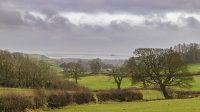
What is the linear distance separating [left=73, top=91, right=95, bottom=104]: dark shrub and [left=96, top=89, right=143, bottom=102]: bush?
3000mm

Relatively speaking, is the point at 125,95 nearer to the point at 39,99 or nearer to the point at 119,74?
the point at 39,99

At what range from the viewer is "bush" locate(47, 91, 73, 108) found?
52772mm

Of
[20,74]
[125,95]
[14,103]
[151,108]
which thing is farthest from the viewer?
[20,74]

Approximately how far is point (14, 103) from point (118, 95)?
26242mm

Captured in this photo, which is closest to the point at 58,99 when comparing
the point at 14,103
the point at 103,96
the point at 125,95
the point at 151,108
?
the point at 14,103

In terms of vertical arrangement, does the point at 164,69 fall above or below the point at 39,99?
above

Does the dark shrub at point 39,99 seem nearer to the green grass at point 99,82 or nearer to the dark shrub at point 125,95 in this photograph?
the dark shrub at point 125,95

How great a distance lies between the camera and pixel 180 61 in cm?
8025

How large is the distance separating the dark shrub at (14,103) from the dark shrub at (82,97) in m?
12.3

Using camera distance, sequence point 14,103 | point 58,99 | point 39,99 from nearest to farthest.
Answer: point 14,103 → point 39,99 → point 58,99

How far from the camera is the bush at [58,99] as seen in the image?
5277 cm

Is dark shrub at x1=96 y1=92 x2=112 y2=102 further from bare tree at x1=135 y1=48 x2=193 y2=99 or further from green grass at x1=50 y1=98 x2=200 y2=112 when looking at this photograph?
bare tree at x1=135 y1=48 x2=193 y2=99

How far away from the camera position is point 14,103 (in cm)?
4441

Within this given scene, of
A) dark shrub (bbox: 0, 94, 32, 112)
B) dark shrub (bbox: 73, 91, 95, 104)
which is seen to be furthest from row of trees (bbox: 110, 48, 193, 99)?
dark shrub (bbox: 0, 94, 32, 112)
